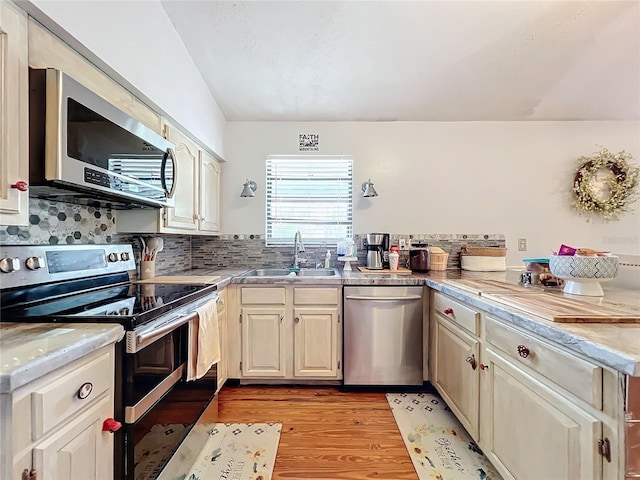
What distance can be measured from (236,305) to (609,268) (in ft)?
7.07

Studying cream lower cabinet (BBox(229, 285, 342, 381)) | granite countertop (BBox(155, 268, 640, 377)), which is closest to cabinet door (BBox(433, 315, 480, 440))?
granite countertop (BBox(155, 268, 640, 377))

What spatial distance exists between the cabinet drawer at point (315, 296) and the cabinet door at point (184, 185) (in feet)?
3.01

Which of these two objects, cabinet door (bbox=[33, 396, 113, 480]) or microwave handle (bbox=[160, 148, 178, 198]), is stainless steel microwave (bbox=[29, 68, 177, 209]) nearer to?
microwave handle (bbox=[160, 148, 178, 198])

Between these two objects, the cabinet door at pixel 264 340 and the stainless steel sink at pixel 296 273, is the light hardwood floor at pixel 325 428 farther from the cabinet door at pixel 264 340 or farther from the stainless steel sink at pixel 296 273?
the stainless steel sink at pixel 296 273

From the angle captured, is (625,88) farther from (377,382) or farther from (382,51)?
(377,382)

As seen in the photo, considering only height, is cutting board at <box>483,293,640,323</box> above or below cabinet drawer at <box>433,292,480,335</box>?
above

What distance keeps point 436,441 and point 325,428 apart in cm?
64

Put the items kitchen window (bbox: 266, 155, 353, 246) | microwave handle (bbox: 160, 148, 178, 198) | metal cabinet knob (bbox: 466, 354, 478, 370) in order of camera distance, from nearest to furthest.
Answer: metal cabinet knob (bbox: 466, 354, 478, 370) < microwave handle (bbox: 160, 148, 178, 198) < kitchen window (bbox: 266, 155, 353, 246)

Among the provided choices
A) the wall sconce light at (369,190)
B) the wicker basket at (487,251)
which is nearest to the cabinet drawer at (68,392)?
the wall sconce light at (369,190)

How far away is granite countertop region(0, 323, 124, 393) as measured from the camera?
0.70 metres

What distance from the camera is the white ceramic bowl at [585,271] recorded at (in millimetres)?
1398

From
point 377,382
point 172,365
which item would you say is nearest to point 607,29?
point 377,382

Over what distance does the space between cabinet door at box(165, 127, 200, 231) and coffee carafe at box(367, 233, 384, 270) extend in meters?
1.43

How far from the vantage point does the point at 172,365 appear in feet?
4.59
